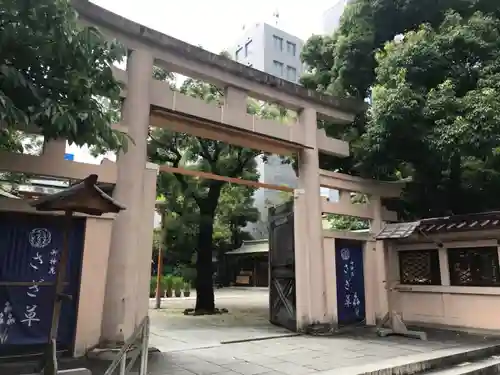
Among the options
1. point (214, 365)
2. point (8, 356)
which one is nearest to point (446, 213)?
point (214, 365)

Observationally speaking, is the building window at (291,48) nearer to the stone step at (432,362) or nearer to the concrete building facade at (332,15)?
the concrete building facade at (332,15)

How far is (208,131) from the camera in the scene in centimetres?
848

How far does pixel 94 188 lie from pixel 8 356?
2813mm

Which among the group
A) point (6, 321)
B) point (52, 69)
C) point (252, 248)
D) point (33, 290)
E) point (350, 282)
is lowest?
point (6, 321)

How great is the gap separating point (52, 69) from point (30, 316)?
355 cm

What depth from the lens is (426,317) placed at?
10.0 meters

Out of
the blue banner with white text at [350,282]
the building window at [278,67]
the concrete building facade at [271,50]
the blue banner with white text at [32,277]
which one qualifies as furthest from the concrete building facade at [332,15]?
the blue banner with white text at [32,277]

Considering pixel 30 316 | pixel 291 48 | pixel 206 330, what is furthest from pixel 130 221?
pixel 291 48

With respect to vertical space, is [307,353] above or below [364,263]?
below

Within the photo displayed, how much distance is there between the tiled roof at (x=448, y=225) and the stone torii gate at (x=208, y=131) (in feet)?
3.90

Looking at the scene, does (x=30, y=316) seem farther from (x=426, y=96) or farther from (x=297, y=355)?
(x=426, y=96)

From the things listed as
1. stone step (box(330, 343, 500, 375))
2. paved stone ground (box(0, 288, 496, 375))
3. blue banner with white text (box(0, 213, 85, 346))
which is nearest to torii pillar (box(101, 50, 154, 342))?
blue banner with white text (box(0, 213, 85, 346))

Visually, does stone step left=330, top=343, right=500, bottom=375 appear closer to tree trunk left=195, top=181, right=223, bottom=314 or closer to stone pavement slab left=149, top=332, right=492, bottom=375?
stone pavement slab left=149, top=332, right=492, bottom=375

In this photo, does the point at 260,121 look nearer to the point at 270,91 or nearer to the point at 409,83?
the point at 270,91
